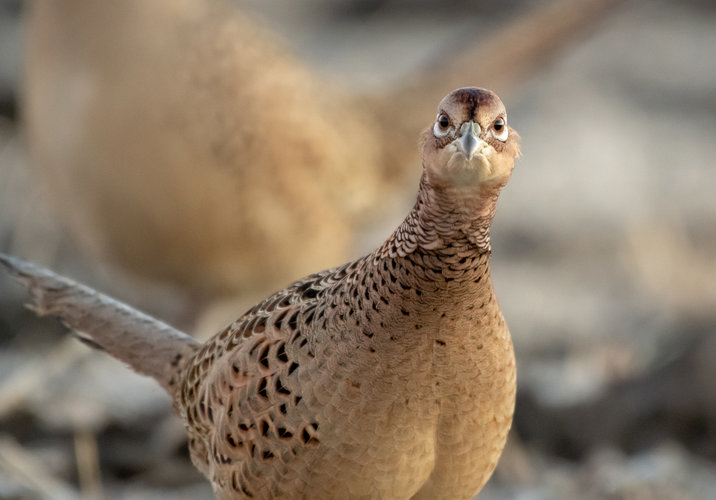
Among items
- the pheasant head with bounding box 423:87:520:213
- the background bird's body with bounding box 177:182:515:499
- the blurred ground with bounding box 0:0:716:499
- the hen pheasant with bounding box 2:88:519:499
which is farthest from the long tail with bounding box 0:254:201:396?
the pheasant head with bounding box 423:87:520:213

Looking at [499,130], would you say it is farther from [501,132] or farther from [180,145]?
[180,145]

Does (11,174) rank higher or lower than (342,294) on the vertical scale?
higher

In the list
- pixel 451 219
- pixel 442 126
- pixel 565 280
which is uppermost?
pixel 565 280

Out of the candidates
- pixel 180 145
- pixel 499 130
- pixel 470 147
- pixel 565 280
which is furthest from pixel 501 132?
pixel 565 280

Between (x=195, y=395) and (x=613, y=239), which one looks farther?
(x=613, y=239)

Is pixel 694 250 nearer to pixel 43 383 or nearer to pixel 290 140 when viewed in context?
pixel 290 140

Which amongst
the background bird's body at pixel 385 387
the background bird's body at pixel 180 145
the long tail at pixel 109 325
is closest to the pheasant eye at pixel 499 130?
the background bird's body at pixel 385 387

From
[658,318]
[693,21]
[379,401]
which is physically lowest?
[379,401]

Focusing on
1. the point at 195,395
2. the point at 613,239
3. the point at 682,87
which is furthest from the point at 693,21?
the point at 195,395
